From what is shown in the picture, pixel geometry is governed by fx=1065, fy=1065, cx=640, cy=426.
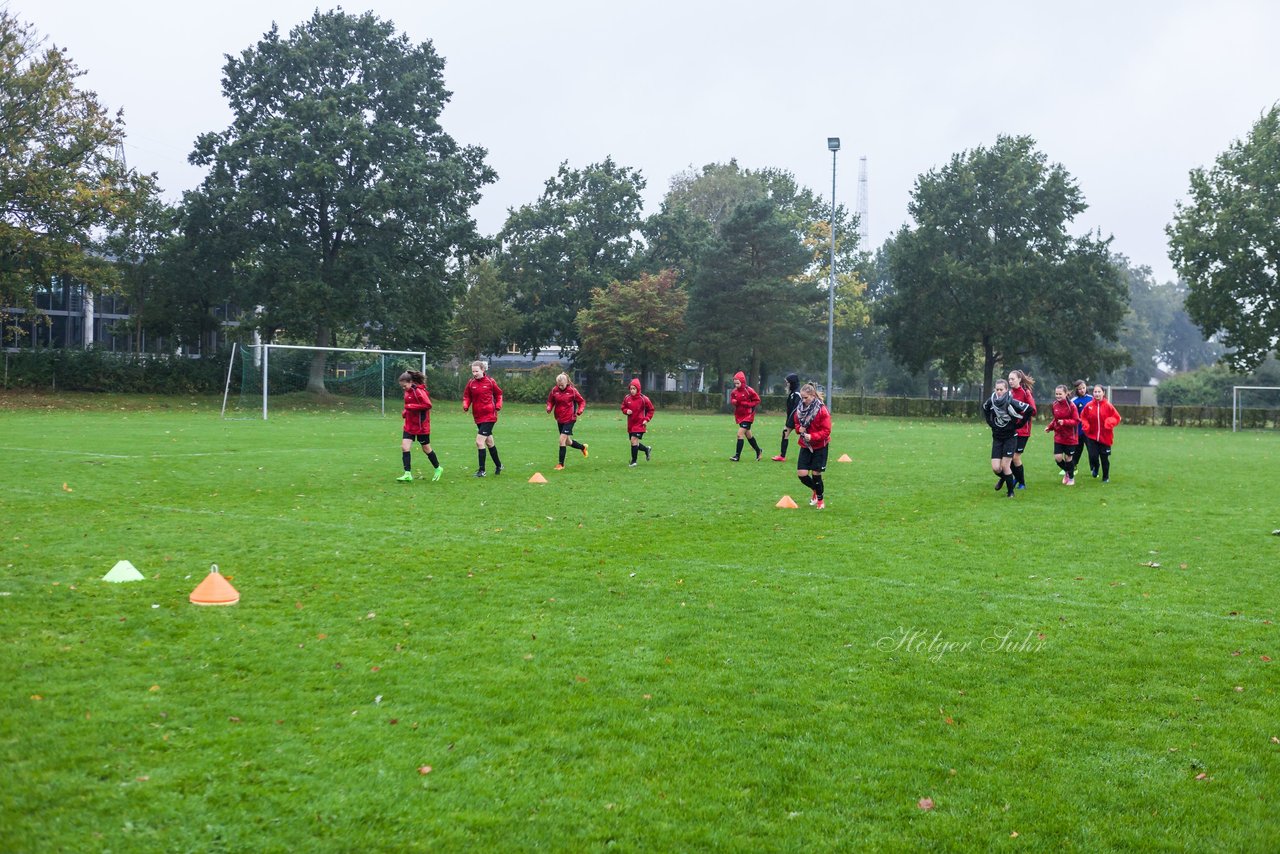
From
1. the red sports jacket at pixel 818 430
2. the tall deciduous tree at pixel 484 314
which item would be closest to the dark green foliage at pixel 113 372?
the tall deciduous tree at pixel 484 314

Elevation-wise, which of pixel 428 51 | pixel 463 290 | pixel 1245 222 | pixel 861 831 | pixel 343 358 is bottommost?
pixel 861 831

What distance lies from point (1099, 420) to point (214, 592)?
1592 cm

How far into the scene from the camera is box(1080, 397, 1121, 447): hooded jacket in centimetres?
1884

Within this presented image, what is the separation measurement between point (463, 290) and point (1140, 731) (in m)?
53.4

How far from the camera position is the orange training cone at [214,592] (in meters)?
7.91

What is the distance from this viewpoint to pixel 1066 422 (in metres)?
18.6

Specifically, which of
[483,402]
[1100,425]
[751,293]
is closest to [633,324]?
[751,293]

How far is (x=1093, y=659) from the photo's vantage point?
7.08 metres

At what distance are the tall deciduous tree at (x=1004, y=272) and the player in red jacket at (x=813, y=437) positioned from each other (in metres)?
47.1

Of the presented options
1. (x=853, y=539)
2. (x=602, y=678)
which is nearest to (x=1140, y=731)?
(x=602, y=678)

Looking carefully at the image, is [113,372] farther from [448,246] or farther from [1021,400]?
[1021,400]

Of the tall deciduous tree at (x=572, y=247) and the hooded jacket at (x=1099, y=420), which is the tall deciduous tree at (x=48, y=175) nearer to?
the tall deciduous tree at (x=572, y=247)

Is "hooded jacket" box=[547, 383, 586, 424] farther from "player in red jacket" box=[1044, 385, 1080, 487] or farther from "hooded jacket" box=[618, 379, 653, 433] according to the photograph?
"player in red jacket" box=[1044, 385, 1080, 487]

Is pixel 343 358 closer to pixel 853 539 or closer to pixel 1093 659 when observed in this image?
pixel 853 539
